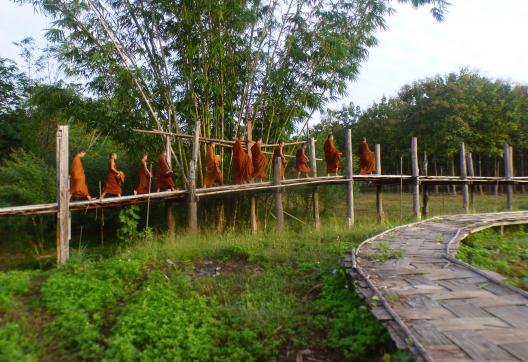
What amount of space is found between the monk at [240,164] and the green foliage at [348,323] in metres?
4.99

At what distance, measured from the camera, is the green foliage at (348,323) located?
12.8ft

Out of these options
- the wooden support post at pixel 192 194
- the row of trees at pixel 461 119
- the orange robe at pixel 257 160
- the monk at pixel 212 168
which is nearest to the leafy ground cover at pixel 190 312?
the wooden support post at pixel 192 194

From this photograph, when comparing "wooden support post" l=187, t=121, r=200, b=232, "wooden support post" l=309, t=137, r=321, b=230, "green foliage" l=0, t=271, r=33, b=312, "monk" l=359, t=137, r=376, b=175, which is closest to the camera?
"green foliage" l=0, t=271, r=33, b=312

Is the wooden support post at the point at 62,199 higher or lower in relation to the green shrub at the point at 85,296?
higher

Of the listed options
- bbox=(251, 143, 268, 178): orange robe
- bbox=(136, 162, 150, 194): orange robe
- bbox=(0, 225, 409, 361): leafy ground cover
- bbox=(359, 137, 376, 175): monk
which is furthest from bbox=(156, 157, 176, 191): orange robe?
bbox=(359, 137, 376, 175): monk

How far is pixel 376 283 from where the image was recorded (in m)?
4.70

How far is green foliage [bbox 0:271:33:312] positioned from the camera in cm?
509

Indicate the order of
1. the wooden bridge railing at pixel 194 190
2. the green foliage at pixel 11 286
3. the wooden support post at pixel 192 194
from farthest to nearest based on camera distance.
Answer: the wooden support post at pixel 192 194, the wooden bridge railing at pixel 194 190, the green foliage at pixel 11 286

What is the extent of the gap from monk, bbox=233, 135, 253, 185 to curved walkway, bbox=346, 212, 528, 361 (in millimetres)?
4108

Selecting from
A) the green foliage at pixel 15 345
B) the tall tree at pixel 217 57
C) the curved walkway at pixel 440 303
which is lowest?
the green foliage at pixel 15 345

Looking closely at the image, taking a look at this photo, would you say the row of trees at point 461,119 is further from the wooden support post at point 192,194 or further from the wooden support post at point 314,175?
the wooden support post at point 192,194

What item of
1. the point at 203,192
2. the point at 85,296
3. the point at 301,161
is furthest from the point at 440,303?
the point at 301,161

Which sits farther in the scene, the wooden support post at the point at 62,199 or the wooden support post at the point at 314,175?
the wooden support post at the point at 314,175

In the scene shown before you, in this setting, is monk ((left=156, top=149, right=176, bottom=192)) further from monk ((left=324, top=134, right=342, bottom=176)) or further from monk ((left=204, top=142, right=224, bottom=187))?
monk ((left=324, top=134, right=342, bottom=176))
